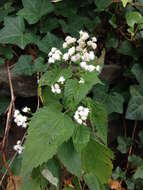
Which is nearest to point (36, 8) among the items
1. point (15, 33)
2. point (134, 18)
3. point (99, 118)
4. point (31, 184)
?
point (15, 33)

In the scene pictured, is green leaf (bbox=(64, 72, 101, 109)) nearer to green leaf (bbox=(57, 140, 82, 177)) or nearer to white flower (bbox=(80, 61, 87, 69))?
white flower (bbox=(80, 61, 87, 69))

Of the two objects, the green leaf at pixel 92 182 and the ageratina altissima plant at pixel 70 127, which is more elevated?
the ageratina altissima plant at pixel 70 127

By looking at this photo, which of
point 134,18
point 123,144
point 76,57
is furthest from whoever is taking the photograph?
point 123,144

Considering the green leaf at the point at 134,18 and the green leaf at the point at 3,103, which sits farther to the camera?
the green leaf at the point at 3,103

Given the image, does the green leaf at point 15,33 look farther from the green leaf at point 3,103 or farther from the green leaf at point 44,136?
the green leaf at point 44,136

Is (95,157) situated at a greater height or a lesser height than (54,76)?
lesser

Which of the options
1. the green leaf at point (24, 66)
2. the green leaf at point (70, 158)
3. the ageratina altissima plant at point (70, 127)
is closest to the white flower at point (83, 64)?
the ageratina altissima plant at point (70, 127)

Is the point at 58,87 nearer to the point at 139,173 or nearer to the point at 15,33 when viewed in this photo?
the point at 15,33
